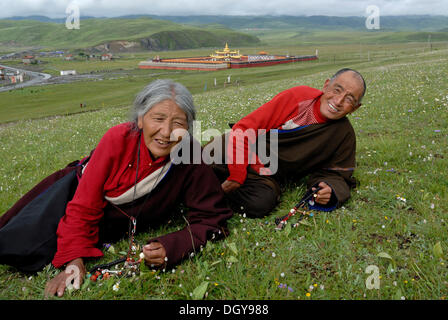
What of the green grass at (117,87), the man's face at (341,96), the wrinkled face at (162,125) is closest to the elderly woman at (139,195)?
the wrinkled face at (162,125)

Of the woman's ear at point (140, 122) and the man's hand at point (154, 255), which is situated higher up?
the woman's ear at point (140, 122)

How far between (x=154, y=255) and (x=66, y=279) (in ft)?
3.17

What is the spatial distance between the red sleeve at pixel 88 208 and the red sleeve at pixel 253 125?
1939mm

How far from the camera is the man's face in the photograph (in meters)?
4.88

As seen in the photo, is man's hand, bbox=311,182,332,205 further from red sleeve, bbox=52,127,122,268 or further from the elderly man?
red sleeve, bbox=52,127,122,268

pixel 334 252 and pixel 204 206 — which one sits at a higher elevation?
pixel 204 206

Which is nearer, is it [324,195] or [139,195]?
[139,195]

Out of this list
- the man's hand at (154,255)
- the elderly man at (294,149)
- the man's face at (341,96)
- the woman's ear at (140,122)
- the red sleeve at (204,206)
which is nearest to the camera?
the man's hand at (154,255)

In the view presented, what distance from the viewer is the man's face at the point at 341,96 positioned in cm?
488

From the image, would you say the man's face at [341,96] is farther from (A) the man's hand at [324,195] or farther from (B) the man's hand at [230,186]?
(B) the man's hand at [230,186]

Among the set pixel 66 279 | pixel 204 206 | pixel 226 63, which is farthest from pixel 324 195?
pixel 226 63

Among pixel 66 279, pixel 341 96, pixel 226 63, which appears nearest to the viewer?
→ pixel 66 279

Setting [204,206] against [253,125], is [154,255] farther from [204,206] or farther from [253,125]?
[253,125]

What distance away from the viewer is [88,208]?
412 centimetres
